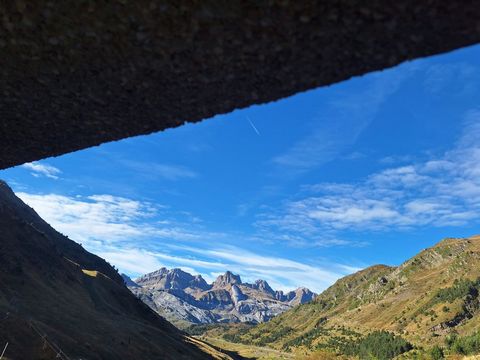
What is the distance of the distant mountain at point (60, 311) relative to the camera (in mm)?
42062

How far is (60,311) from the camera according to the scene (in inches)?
2552

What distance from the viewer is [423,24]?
4.25 metres

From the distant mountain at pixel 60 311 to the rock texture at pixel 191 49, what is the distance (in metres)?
37.5

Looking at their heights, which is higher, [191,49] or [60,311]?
[191,49]

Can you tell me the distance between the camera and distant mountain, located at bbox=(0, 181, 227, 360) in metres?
42.1

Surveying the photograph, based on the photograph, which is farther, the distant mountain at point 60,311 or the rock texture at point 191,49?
the distant mountain at point 60,311

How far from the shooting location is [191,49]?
17.2ft

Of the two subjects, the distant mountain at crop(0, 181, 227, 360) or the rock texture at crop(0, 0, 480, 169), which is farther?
the distant mountain at crop(0, 181, 227, 360)

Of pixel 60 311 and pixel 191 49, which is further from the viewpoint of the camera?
pixel 60 311

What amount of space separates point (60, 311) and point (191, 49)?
235 ft

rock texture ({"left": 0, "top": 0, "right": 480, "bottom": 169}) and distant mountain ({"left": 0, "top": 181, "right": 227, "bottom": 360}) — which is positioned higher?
rock texture ({"left": 0, "top": 0, "right": 480, "bottom": 169})

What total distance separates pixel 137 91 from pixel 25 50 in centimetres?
188

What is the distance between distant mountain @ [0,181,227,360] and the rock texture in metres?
37.5

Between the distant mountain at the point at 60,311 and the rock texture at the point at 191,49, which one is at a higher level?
the rock texture at the point at 191,49
